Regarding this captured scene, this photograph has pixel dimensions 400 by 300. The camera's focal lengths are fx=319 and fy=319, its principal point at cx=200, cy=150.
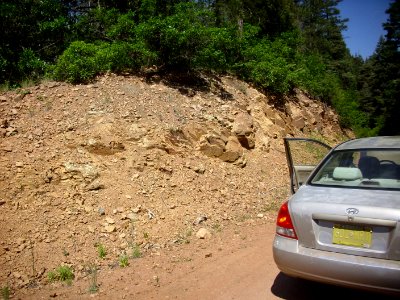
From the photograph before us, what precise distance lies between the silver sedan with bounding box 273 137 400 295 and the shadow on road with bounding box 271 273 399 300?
0.61 meters

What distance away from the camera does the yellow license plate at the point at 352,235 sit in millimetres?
2791

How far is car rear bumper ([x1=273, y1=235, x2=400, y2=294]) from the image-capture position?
104 inches

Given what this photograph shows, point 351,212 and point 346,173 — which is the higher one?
point 346,173

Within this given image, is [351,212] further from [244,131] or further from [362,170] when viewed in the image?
[244,131]

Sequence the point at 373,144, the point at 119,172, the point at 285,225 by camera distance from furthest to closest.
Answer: the point at 119,172 < the point at 373,144 < the point at 285,225

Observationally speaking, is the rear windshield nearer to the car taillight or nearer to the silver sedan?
the silver sedan

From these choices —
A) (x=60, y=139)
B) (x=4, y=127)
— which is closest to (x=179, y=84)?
(x=60, y=139)

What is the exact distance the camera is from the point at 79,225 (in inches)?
213

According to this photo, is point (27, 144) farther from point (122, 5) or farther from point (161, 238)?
point (122, 5)

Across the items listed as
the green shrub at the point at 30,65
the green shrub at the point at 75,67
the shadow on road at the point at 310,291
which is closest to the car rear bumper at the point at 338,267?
the shadow on road at the point at 310,291

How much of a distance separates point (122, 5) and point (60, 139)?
687 centimetres

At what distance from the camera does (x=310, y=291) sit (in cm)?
362

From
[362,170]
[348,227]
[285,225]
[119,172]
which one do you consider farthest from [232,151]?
[348,227]

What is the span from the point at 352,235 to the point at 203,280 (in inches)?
82.4
